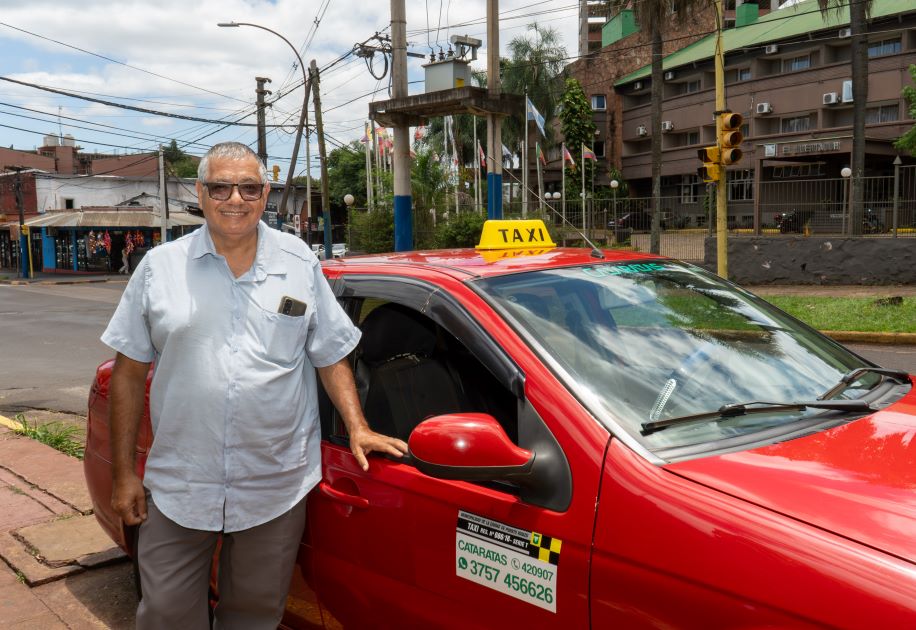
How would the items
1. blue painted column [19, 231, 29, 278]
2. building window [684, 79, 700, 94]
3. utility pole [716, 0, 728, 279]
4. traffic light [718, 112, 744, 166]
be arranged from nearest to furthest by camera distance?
traffic light [718, 112, 744, 166], utility pole [716, 0, 728, 279], blue painted column [19, 231, 29, 278], building window [684, 79, 700, 94]

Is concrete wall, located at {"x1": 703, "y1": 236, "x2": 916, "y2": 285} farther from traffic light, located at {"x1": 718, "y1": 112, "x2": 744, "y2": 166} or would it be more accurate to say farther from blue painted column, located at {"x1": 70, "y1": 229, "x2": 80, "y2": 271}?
blue painted column, located at {"x1": 70, "y1": 229, "x2": 80, "y2": 271}

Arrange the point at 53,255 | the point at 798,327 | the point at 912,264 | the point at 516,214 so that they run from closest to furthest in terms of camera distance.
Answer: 1. the point at 798,327
2. the point at 912,264
3. the point at 516,214
4. the point at 53,255

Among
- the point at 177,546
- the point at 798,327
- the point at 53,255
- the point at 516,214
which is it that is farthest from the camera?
the point at 53,255

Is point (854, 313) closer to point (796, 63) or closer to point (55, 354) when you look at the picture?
point (55, 354)

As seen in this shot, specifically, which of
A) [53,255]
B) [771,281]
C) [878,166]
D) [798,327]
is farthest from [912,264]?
[53,255]

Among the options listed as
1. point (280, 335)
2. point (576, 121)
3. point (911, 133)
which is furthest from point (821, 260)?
point (576, 121)

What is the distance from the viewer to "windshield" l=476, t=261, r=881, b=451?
2.17 metres

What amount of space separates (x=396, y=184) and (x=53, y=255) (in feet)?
128

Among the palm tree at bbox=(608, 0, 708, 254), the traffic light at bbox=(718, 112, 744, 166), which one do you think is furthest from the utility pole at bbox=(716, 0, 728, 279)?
the palm tree at bbox=(608, 0, 708, 254)

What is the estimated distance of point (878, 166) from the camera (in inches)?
1458

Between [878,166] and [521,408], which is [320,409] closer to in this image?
[521,408]

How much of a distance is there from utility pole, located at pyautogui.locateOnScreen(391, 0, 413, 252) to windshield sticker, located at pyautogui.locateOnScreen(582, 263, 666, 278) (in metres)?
15.0

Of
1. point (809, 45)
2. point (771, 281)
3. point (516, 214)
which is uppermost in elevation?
point (809, 45)

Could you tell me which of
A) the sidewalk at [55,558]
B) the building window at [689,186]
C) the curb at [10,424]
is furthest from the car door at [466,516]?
the building window at [689,186]
